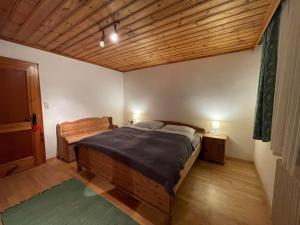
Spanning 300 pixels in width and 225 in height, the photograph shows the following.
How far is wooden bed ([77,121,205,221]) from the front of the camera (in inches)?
61.3

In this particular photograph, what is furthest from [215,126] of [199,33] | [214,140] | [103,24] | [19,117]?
[19,117]

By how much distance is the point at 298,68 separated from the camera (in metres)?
1.03

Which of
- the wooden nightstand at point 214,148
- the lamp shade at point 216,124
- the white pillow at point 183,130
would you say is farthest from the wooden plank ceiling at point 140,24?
the wooden nightstand at point 214,148

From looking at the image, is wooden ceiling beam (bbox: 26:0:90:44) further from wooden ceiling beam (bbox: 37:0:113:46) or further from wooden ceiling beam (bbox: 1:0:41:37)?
wooden ceiling beam (bbox: 1:0:41:37)

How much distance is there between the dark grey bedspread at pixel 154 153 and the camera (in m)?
1.55

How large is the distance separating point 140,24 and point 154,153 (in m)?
1.85

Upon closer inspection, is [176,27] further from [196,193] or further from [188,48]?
[196,193]

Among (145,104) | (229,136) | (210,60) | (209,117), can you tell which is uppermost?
(210,60)

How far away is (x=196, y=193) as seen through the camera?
80.1 inches

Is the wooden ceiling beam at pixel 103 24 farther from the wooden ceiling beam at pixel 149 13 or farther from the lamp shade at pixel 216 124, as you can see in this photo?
the lamp shade at pixel 216 124

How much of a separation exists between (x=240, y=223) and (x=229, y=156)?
1.82 meters

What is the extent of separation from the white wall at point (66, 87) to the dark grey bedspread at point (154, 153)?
124 centimetres

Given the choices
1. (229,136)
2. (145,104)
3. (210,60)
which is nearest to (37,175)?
(145,104)

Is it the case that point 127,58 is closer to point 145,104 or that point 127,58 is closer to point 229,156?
point 145,104
